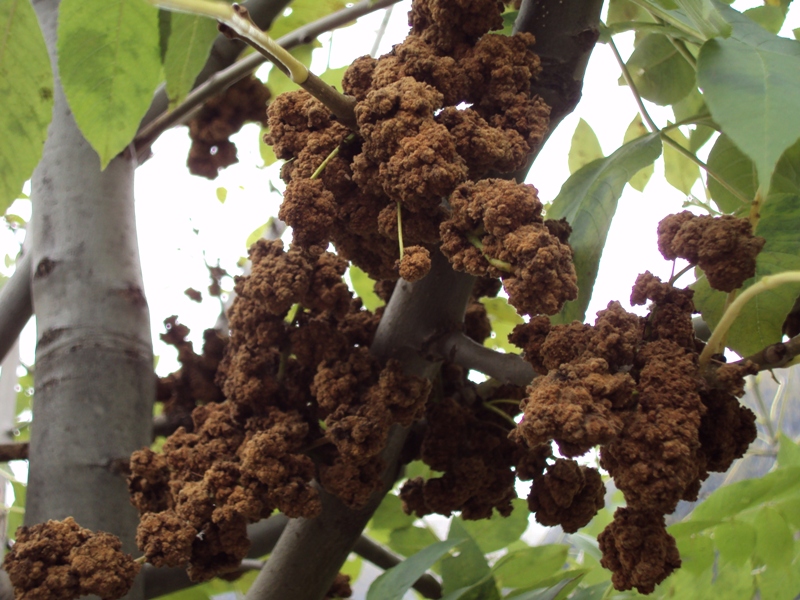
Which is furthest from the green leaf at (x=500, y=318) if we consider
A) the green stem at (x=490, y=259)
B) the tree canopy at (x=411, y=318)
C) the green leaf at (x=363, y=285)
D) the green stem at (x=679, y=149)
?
the green stem at (x=490, y=259)

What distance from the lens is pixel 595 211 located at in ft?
2.40

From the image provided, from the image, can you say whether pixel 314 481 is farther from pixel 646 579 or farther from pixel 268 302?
pixel 646 579

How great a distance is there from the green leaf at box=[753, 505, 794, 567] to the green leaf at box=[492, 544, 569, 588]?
0.80 ft

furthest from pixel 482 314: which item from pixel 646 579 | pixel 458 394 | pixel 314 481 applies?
pixel 646 579

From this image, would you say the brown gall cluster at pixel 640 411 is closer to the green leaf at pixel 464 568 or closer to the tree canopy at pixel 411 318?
the tree canopy at pixel 411 318

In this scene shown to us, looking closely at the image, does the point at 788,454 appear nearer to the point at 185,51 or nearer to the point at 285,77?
the point at 185,51

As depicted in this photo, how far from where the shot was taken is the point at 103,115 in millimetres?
725

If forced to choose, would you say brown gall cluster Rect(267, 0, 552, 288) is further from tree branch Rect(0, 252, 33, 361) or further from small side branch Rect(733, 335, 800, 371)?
tree branch Rect(0, 252, 33, 361)

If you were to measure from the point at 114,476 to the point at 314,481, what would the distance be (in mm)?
222

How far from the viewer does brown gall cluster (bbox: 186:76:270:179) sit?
1.25 meters

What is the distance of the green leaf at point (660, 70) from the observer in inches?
40.8

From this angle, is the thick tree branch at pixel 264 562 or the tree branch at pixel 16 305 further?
the tree branch at pixel 16 305

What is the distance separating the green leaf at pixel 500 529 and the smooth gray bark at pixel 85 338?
1.67ft

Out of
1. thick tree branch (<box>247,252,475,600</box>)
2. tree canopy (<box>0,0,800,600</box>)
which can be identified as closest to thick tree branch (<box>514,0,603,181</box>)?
tree canopy (<box>0,0,800,600</box>)
